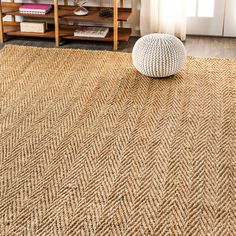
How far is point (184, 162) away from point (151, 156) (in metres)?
0.15

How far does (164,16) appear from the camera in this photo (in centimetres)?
393

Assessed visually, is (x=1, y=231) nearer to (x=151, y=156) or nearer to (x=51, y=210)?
(x=51, y=210)

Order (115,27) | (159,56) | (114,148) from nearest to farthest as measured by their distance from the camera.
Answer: (114,148) → (159,56) → (115,27)

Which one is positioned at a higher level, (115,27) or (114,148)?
(115,27)

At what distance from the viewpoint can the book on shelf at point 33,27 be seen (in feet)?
12.7

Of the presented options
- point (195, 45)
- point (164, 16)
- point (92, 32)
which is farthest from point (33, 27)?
point (195, 45)

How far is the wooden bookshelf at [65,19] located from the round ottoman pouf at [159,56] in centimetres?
55

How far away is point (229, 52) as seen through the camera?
375cm

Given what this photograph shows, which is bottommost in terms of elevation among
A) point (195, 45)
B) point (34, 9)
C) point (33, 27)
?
point (195, 45)

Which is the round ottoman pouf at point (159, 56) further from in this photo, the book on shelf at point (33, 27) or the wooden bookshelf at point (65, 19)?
the book on shelf at point (33, 27)

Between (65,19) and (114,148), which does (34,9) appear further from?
(114,148)

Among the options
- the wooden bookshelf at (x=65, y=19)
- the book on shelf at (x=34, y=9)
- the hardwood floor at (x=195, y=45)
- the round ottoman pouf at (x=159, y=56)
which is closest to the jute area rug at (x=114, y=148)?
the round ottoman pouf at (x=159, y=56)

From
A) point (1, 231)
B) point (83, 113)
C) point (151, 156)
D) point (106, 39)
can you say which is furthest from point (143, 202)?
point (106, 39)

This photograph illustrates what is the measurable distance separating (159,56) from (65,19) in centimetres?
111
